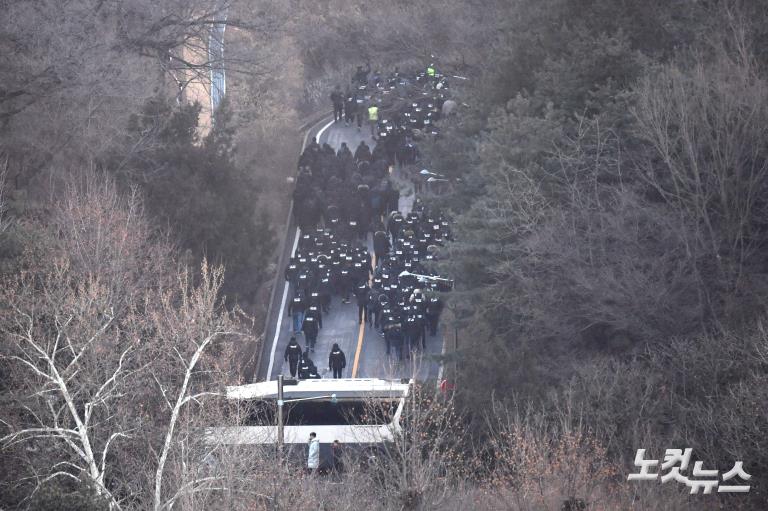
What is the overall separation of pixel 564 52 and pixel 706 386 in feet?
42.9

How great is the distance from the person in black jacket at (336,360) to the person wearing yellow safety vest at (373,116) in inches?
732

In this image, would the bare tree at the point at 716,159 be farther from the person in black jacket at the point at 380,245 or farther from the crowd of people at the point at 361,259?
the person in black jacket at the point at 380,245

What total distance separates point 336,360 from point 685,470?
11886 millimetres

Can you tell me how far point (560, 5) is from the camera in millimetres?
33688

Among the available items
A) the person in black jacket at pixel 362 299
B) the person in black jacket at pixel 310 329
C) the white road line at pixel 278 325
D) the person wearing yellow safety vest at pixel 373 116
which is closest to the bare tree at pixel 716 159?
the person in black jacket at pixel 362 299

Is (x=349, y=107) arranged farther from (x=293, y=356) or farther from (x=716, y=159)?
(x=716, y=159)

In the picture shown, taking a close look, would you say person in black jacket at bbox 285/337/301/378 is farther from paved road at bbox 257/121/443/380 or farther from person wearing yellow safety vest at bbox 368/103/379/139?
person wearing yellow safety vest at bbox 368/103/379/139

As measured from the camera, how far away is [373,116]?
48.2m

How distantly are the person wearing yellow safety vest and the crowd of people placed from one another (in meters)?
6.39

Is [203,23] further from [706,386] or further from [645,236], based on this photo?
[706,386]

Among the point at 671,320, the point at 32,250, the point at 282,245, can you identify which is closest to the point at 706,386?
the point at 671,320

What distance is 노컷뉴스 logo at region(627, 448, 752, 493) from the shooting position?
1836cm

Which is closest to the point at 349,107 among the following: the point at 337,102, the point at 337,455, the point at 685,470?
the point at 337,102

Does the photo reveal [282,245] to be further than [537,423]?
Yes
